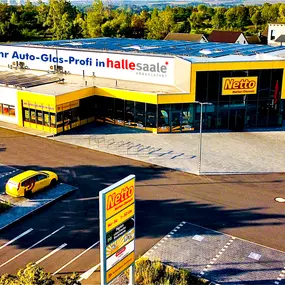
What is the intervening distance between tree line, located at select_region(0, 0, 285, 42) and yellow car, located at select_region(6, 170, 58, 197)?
69716mm

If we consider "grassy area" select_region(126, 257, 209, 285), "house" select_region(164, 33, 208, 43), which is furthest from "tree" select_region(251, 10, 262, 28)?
"grassy area" select_region(126, 257, 209, 285)

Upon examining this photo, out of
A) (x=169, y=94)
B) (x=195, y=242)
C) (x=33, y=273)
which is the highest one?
(x=169, y=94)

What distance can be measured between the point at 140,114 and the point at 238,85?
8.70 meters

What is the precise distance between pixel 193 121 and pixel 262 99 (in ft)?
20.8

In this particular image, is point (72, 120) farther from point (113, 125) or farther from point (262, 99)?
point (262, 99)

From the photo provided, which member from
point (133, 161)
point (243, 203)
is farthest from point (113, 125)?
point (243, 203)

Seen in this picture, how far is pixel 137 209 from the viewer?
2309 cm

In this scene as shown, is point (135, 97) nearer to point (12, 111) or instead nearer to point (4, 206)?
point (12, 111)

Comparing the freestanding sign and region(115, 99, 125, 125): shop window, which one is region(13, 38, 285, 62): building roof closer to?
region(115, 99, 125, 125): shop window

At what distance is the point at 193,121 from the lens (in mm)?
37062

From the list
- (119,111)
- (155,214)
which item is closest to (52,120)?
(119,111)

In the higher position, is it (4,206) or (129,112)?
(129,112)

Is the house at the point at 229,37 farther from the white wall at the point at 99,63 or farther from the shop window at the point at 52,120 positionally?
the shop window at the point at 52,120

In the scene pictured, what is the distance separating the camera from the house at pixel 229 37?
73688mm
